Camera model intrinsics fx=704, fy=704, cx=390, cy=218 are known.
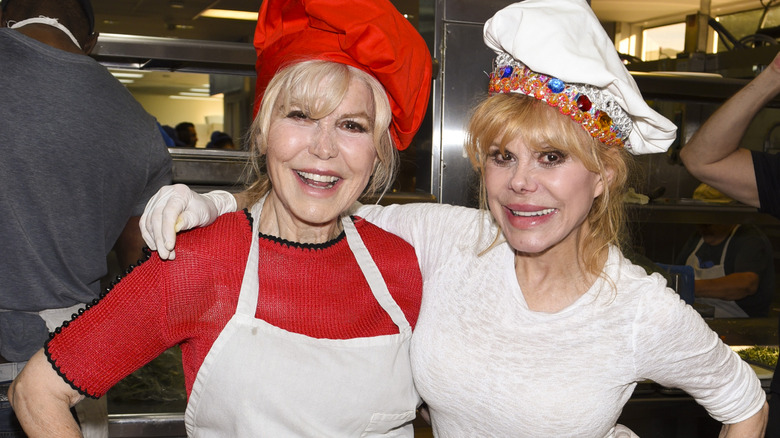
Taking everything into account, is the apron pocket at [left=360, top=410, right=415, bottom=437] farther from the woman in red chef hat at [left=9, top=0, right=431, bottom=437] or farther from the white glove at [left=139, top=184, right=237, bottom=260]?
the white glove at [left=139, top=184, right=237, bottom=260]

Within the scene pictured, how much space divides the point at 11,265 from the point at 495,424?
3.73 feet

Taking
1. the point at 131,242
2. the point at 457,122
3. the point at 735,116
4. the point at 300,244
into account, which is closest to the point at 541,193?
the point at 300,244

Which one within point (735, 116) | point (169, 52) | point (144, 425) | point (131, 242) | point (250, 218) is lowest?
point (144, 425)

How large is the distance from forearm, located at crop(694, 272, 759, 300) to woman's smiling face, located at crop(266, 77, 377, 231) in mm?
2609

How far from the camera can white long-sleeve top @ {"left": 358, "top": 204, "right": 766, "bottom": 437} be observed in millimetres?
1272

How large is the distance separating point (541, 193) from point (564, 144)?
0.32 ft

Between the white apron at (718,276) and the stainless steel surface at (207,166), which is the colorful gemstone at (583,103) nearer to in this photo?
the stainless steel surface at (207,166)

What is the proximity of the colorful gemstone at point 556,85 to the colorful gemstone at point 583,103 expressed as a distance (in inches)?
1.4

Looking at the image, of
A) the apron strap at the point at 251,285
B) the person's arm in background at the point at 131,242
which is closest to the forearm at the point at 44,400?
the apron strap at the point at 251,285

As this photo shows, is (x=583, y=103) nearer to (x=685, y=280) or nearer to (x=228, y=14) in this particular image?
(x=685, y=280)

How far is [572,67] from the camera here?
1206mm

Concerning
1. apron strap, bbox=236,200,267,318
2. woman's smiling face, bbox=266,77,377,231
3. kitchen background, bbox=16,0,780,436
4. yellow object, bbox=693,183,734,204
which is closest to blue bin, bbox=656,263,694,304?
kitchen background, bbox=16,0,780,436

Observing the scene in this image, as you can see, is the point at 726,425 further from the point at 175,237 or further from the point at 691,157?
the point at 175,237

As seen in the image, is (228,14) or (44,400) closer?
(44,400)
